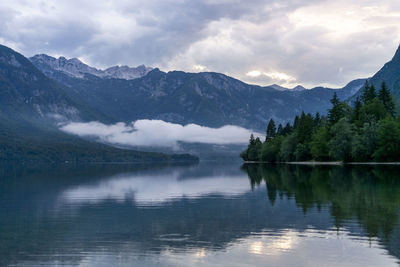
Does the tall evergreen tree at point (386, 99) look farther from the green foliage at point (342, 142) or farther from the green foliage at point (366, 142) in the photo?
the green foliage at point (366, 142)

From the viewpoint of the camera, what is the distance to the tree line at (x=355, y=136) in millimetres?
A: 131125

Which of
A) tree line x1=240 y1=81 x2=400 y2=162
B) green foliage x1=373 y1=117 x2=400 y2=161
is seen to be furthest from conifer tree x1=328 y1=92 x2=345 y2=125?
green foliage x1=373 y1=117 x2=400 y2=161

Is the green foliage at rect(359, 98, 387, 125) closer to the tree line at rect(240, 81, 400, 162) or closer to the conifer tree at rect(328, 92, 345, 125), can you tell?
the tree line at rect(240, 81, 400, 162)

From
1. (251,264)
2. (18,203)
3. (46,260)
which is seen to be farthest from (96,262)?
(18,203)

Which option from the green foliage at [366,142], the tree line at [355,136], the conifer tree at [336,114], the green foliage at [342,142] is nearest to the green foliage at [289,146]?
the tree line at [355,136]

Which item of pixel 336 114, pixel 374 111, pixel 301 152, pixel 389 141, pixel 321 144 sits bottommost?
pixel 301 152

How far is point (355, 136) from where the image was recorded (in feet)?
452

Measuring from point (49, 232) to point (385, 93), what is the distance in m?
162

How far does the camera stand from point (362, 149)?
137500 millimetres

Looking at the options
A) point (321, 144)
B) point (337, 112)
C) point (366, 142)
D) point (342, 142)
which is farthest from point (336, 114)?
point (366, 142)

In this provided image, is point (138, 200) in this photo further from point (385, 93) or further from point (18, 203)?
point (385, 93)

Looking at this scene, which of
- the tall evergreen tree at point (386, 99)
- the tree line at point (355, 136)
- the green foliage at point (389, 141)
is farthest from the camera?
the tall evergreen tree at point (386, 99)

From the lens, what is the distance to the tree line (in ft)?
430

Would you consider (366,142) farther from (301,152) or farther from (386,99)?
(301,152)
